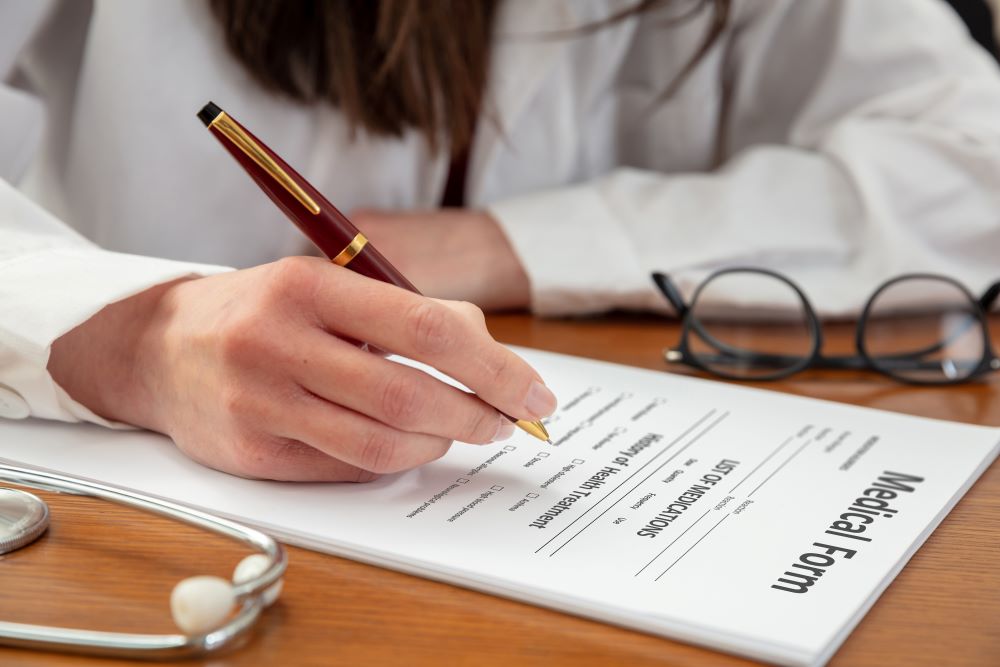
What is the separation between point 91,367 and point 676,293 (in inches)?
14.6

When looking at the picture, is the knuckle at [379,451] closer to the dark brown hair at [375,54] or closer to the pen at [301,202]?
the pen at [301,202]

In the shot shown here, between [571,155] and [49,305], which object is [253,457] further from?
[571,155]

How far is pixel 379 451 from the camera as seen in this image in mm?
410

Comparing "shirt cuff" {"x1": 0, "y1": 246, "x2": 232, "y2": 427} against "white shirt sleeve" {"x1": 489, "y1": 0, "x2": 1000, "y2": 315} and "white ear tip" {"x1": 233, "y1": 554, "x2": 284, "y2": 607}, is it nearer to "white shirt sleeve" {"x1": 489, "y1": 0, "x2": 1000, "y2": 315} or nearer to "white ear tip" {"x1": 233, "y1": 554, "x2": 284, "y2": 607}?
"white ear tip" {"x1": 233, "y1": 554, "x2": 284, "y2": 607}

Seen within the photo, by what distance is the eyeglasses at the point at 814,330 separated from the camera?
2.03 feet

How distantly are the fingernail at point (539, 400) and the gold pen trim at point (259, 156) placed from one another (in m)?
0.11

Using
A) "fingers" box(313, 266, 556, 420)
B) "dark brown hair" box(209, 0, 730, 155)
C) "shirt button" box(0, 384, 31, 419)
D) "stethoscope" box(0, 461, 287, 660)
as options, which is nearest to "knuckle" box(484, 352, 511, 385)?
"fingers" box(313, 266, 556, 420)

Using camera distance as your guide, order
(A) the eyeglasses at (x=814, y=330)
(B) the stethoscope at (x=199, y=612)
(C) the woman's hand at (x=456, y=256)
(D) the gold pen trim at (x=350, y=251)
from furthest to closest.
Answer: (C) the woman's hand at (x=456, y=256) < (A) the eyeglasses at (x=814, y=330) < (D) the gold pen trim at (x=350, y=251) < (B) the stethoscope at (x=199, y=612)

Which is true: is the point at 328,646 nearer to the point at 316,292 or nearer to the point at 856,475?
the point at 316,292

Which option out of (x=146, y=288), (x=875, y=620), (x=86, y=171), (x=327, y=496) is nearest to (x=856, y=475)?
(x=875, y=620)

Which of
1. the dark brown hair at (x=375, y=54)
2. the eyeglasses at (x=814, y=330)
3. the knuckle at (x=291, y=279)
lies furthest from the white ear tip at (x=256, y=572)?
the dark brown hair at (x=375, y=54)

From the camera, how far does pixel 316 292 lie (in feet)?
1.35

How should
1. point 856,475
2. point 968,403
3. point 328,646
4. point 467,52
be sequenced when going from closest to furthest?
point 328,646 < point 856,475 < point 968,403 < point 467,52

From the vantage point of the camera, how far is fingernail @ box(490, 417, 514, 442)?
16.7 inches
